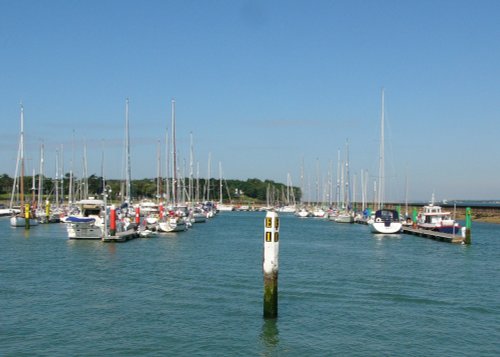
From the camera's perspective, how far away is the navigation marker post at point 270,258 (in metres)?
22.0

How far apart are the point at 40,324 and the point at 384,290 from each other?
16.3 m

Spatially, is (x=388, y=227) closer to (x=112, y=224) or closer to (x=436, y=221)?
(x=436, y=221)

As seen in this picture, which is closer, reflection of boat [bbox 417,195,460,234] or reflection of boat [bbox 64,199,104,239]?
reflection of boat [bbox 64,199,104,239]

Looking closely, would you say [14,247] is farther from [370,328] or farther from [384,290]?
[370,328]

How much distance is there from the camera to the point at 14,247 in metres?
51.8

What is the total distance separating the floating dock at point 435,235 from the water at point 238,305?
14.1 meters

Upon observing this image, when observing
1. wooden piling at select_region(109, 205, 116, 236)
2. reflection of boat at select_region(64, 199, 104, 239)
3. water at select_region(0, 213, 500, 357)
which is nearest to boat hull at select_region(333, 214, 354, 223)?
reflection of boat at select_region(64, 199, 104, 239)

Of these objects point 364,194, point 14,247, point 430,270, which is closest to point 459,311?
point 430,270

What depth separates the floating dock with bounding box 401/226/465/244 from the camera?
2421 inches

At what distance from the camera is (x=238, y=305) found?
2652cm

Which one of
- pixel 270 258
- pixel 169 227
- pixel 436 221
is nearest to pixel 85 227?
pixel 169 227

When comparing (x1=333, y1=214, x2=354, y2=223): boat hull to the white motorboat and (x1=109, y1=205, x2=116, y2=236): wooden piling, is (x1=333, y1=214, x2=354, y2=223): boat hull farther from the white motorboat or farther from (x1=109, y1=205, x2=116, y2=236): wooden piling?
(x1=109, y1=205, x2=116, y2=236): wooden piling

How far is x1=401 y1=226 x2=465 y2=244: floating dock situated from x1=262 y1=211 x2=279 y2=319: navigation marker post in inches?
1668

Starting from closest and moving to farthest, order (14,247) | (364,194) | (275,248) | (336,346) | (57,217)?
(336,346) → (275,248) → (14,247) → (57,217) → (364,194)
